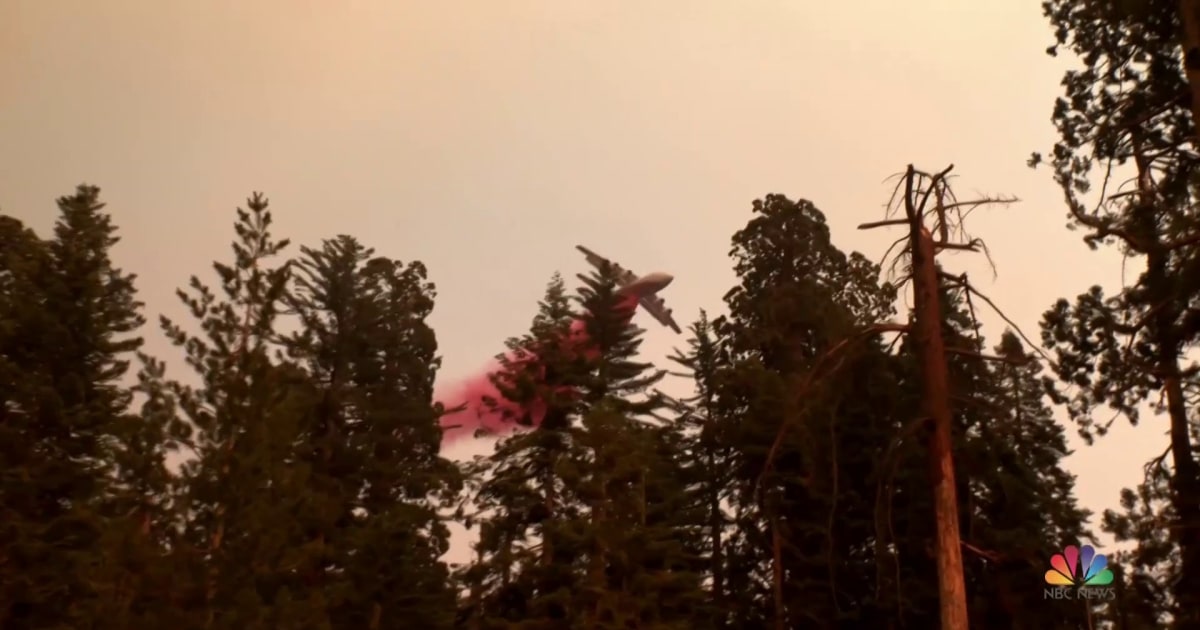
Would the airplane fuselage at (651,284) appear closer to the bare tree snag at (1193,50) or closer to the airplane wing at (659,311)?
the airplane wing at (659,311)

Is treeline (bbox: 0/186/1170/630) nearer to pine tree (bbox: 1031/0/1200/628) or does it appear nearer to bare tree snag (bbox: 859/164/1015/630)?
pine tree (bbox: 1031/0/1200/628)

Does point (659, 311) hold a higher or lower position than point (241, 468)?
higher

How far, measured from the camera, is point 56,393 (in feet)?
81.8

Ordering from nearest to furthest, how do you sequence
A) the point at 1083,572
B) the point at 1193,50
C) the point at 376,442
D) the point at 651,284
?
the point at 1193,50 → the point at 1083,572 → the point at 376,442 → the point at 651,284

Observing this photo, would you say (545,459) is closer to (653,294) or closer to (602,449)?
(602,449)

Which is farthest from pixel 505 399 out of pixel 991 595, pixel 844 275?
pixel 991 595

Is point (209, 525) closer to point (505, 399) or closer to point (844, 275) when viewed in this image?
point (505, 399)

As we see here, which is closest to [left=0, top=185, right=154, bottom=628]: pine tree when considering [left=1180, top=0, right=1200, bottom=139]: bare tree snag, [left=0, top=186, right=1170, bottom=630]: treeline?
[left=0, top=186, right=1170, bottom=630]: treeline

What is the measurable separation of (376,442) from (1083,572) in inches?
773

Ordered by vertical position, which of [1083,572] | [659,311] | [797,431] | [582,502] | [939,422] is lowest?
[1083,572]

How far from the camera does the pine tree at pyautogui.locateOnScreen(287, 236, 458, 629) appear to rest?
26438 millimetres

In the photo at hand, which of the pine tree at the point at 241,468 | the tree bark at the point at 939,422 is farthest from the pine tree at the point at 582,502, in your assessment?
the tree bark at the point at 939,422

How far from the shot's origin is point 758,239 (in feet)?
103

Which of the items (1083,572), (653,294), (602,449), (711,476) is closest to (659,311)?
(653,294)
